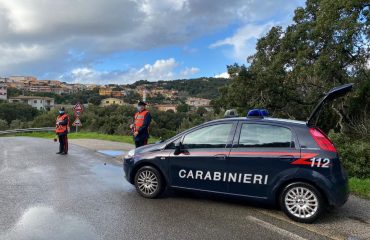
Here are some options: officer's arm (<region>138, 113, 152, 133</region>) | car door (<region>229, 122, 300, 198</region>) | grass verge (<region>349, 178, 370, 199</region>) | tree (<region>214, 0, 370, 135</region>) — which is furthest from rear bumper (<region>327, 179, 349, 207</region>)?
tree (<region>214, 0, 370, 135</region>)

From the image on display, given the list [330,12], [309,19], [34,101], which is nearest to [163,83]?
[34,101]

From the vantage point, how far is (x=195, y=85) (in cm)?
7581

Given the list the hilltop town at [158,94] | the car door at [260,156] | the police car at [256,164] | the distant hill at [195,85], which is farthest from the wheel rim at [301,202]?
the distant hill at [195,85]

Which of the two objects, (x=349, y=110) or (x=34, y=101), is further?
(x=34, y=101)

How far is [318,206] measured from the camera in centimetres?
544

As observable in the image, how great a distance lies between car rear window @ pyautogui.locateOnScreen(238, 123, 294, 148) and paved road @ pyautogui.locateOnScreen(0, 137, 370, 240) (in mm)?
1092

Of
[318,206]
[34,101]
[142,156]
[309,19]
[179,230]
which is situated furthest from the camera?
[34,101]

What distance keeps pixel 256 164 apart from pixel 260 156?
0.14m

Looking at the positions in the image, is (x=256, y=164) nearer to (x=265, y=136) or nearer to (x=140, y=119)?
(x=265, y=136)

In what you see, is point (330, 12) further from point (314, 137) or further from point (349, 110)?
point (314, 137)

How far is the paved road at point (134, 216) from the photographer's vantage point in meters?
4.91

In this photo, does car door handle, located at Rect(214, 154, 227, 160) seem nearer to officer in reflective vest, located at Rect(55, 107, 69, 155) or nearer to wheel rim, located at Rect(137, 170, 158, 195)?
wheel rim, located at Rect(137, 170, 158, 195)

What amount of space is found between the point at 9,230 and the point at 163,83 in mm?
78605

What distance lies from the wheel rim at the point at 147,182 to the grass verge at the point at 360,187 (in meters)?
3.95
